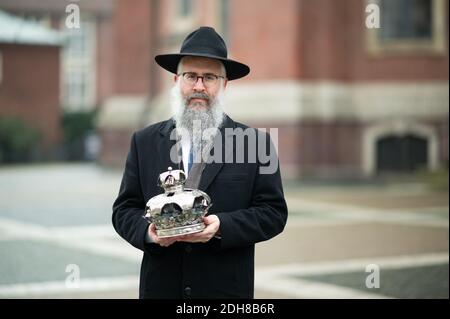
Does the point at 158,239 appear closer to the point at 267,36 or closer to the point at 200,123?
the point at 200,123

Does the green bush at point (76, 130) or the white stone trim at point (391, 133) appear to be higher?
the green bush at point (76, 130)

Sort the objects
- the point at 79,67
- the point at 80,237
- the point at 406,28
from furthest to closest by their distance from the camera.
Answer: the point at 79,67 < the point at 406,28 < the point at 80,237

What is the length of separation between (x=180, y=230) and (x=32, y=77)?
43495 millimetres

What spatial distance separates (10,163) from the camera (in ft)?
127

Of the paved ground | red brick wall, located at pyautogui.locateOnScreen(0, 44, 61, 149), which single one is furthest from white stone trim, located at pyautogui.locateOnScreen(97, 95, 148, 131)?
red brick wall, located at pyautogui.locateOnScreen(0, 44, 61, 149)

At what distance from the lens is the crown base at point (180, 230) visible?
115 inches

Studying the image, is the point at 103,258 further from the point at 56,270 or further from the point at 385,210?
the point at 385,210

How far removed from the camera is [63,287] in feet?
24.2

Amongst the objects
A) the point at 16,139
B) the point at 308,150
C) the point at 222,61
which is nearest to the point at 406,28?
the point at 308,150

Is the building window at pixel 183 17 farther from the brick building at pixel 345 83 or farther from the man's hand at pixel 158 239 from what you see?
the man's hand at pixel 158 239

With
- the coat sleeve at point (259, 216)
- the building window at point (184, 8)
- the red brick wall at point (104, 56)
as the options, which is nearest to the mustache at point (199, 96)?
Result: the coat sleeve at point (259, 216)

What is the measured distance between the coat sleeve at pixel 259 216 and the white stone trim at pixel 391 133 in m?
18.9
